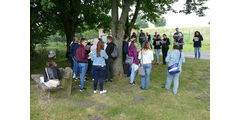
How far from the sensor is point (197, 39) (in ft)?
37.1

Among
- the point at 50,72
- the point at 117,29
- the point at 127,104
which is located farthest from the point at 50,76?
the point at 117,29

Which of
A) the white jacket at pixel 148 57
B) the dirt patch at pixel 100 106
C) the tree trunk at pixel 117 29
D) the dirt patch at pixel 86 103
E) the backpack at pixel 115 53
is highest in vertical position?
the tree trunk at pixel 117 29

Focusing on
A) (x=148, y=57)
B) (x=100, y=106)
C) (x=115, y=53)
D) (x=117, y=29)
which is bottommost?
(x=100, y=106)

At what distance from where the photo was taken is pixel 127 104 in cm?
497

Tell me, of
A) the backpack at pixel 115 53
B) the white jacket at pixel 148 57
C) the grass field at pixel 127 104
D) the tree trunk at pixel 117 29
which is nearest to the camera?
the grass field at pixel 127 104

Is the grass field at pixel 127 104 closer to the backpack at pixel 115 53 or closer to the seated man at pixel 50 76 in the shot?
the seated man at pixel 50 76

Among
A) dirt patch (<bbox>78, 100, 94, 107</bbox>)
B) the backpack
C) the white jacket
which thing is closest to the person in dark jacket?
dirt patch (<bbox>78, 100, 94, 107</bbox>)

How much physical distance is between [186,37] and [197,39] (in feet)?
69.4

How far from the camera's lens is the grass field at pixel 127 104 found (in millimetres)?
4277

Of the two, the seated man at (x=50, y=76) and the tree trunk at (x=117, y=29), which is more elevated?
the tree trunk at (x=117, y=29)

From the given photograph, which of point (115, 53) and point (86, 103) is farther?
point (115, 53)

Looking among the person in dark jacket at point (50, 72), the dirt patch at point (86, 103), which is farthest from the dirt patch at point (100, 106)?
the person in dark jacket at point (50, 72)

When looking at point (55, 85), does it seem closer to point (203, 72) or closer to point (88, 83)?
point (88, 83)

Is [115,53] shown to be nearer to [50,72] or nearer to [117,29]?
[117,29]
